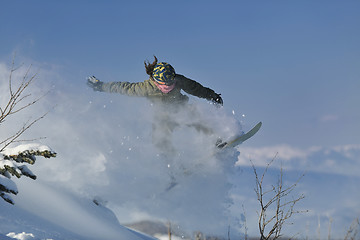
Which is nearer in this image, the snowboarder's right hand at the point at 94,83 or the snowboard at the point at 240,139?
the snowboarder's right hand at the point at 94,83

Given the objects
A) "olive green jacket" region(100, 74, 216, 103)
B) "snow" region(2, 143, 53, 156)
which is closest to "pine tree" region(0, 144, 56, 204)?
"snow" region(2, 143, 53, 156)

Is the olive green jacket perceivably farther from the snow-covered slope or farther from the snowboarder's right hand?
the snow-covered slope

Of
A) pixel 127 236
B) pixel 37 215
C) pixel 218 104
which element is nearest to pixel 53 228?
pixel 37 215

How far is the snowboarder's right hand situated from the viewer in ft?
29.3

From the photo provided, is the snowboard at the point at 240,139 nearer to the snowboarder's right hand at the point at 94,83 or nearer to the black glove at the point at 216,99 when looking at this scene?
the black glove at the point at 216,99

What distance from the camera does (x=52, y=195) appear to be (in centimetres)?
698

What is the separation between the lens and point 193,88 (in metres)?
8.37

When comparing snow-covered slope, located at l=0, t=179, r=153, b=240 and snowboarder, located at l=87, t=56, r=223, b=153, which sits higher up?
snowboarder, located at l=87, t=56, r=223, b=153

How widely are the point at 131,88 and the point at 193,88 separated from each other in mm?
1520

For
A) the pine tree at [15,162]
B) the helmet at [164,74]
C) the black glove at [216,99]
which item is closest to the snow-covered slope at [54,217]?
the pine tree at [15,162]

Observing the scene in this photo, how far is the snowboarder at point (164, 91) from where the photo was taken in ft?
26.0

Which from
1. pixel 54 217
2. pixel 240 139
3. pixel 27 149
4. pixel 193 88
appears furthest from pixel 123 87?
pixel 27 149

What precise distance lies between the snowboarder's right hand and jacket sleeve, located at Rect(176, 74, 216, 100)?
7.18 ft

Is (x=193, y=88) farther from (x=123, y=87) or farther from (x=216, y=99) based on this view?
(x=123, y=87)
